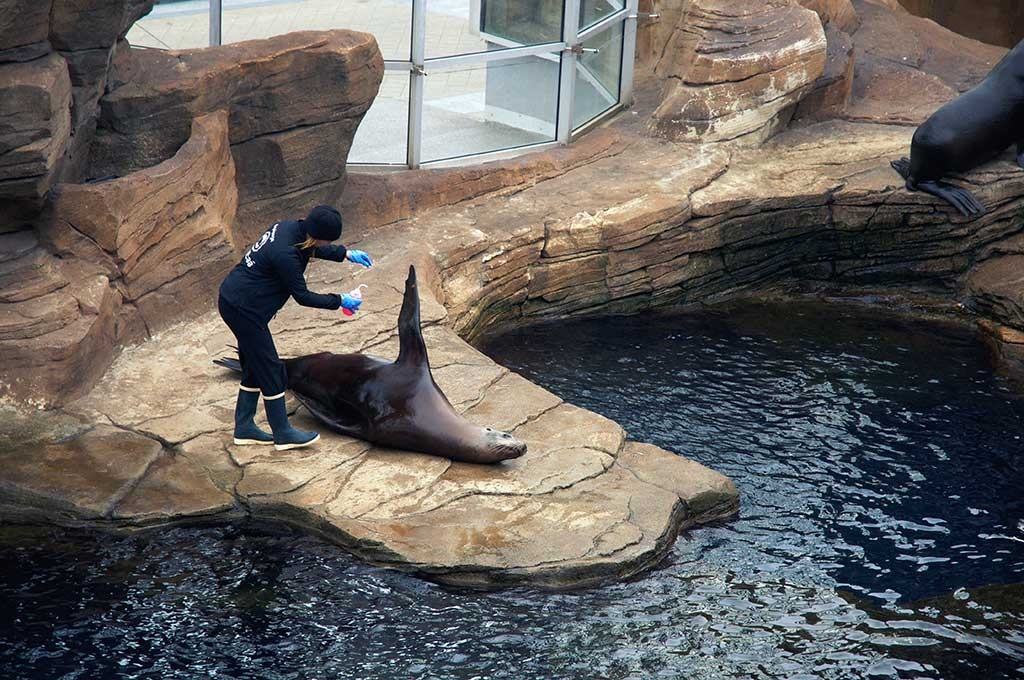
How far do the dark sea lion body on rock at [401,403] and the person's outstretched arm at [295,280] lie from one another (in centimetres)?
47

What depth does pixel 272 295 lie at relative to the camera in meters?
5.61

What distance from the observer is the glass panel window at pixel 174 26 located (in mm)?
7652

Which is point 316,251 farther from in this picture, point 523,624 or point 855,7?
point 855,7

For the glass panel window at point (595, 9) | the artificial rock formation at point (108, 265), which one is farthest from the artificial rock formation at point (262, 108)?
the glass panel window at point (595, 9)

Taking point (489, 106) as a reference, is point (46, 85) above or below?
above

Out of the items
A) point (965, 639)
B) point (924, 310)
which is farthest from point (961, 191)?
point (965, 639)

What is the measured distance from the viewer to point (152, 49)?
7.14 metres

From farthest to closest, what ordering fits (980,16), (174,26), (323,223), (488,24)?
(980,16)
(488,24)
(174,26)
(323,223)

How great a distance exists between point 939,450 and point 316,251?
3.61 meters

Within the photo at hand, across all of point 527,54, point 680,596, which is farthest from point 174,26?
point 680,596

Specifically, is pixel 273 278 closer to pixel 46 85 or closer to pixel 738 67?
pixel 46 85

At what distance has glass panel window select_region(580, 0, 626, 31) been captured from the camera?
30.2 ft

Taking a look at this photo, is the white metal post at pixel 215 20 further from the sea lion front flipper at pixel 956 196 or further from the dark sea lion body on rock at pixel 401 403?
the sea lion front flipper at pixel 956 196

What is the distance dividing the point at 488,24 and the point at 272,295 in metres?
3.76
